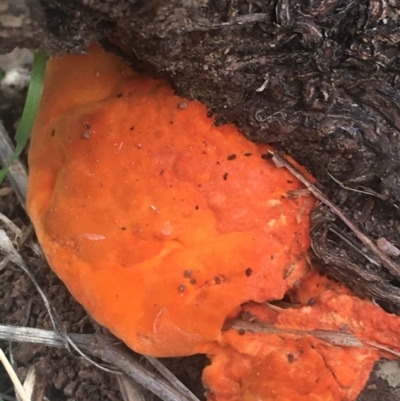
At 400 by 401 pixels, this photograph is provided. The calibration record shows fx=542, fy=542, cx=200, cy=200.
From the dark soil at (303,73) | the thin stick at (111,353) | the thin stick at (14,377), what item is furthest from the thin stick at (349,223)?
the thin stick at (14,377)

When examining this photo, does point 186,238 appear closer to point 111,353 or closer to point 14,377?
point 111,353

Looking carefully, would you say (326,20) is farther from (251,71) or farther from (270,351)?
(270,351)

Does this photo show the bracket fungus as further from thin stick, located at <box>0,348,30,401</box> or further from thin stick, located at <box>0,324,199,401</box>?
thin stick, located at <box>0,348,30,401</box>

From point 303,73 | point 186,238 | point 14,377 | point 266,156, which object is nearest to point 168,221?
point 186,238

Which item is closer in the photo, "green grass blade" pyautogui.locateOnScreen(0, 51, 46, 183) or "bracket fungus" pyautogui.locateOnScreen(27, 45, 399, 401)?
"bracket fungus" pyautogui.locateOnScreen(27, 45, 399, 401)

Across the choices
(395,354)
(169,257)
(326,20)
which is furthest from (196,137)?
(395,354)

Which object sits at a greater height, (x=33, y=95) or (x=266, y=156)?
(x=33, y=95)

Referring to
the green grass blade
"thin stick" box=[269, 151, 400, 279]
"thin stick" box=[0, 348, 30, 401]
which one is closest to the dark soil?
"thin stick" box=[269, 151, 400, 279]
